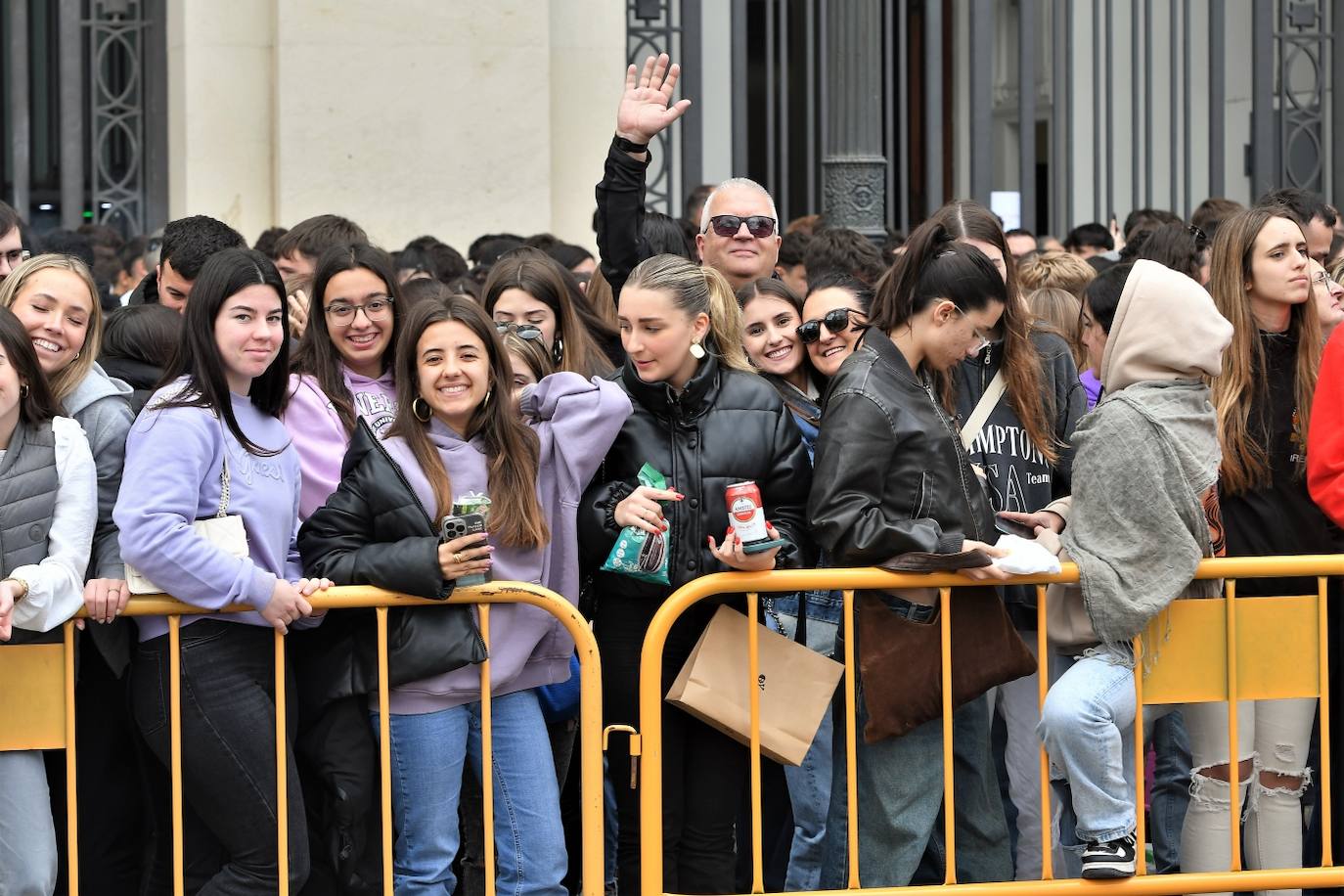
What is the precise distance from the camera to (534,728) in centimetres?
460

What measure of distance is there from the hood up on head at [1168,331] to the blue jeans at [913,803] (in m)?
0.99

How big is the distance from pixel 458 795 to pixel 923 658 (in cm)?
124

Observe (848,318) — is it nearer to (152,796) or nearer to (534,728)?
(534,728)

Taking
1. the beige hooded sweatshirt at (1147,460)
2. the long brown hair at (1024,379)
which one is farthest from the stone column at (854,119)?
the beige hooded sweatshirt at (1147,460)

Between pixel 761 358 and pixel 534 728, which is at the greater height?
pixel 761 358

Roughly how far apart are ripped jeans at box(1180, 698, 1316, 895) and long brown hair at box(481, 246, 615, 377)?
2.07 m

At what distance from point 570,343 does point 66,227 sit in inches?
225

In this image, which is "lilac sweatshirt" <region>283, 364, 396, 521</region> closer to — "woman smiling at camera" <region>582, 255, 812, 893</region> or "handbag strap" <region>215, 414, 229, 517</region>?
"handbag strap" <region>215, 414, 229, 517</region>

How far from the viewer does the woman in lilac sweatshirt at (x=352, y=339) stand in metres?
A: 5.00

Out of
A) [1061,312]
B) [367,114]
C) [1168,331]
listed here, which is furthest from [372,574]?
[367,114]

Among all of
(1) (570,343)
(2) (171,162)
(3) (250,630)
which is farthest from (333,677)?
(2) (171,162)

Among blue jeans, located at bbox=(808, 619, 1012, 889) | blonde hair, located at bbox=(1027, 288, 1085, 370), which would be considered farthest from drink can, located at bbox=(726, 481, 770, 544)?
blonde hair, located at bbox=(1027, 288, 1085, 370)

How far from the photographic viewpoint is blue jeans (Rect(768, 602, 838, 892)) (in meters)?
5.12

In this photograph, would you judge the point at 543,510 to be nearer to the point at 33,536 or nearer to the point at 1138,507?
the point at 33,536
